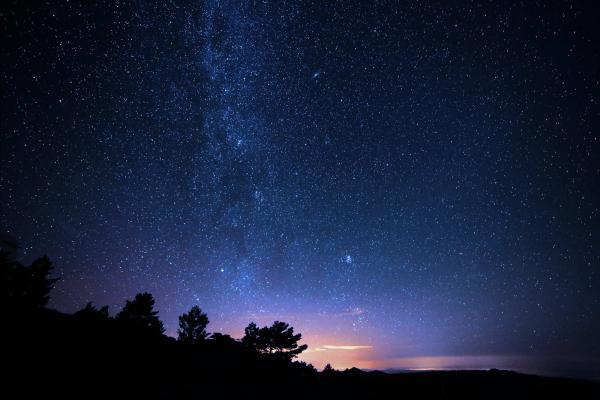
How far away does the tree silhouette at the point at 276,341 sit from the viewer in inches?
1041

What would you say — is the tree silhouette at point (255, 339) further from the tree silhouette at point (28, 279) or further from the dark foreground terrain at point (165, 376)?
the tree silhouette at point (28, 279)

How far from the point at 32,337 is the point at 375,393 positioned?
12.5 metres

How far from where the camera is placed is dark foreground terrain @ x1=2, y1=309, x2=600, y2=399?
802cm

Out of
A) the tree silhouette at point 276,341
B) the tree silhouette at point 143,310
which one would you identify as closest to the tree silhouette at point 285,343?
the tree silhouette at point 276,341

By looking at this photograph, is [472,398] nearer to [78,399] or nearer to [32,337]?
[78,399]

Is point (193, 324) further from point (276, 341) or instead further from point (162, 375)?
point (162, 375)

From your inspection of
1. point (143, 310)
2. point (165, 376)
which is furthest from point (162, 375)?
point (143, 310)

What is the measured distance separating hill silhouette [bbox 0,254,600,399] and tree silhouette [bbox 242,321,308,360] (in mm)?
9690

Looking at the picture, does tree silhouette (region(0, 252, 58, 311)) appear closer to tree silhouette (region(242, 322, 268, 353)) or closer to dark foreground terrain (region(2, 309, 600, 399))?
dark foreground terrain (region(2, 309, 600, 399))

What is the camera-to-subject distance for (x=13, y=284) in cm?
2070

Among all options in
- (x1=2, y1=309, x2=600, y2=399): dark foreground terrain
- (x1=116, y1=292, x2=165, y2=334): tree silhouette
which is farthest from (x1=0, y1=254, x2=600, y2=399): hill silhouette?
(x1=116, y1=292, x2=165, y2=334): tree silhouette

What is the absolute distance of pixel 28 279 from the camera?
21250 mm

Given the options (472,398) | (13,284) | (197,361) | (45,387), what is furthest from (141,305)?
(472,398)

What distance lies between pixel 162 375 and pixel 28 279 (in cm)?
1798
